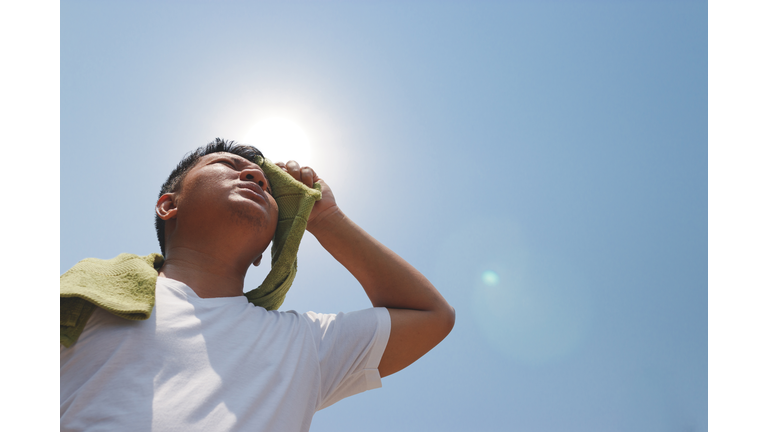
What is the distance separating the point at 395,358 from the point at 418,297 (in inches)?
11.4

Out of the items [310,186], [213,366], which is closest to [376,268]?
[310,186]

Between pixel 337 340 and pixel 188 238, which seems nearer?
pixel 337 340

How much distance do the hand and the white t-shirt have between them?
0.49 meters

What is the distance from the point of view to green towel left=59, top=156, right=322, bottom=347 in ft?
4.67

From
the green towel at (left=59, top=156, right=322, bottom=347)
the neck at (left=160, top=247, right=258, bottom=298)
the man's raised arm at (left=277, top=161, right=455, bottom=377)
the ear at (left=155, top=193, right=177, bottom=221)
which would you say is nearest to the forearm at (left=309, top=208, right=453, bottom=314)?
the man's raised arm at (left=277, top=161, right=455, bottom=377)

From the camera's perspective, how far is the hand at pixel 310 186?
217 centimetres

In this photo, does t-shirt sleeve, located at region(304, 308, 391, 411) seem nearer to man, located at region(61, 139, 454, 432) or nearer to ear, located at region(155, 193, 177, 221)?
man, located at region(61, 139, 454, 432)

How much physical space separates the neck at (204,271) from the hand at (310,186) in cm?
41

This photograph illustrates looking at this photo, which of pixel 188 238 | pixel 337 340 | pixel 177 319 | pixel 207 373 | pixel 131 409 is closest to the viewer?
pixel 131 409

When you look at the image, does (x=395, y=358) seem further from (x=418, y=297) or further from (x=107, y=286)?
(x=107, y=286)

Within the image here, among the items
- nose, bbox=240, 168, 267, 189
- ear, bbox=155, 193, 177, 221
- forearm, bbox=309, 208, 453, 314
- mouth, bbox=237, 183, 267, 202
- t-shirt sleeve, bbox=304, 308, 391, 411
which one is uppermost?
nose, bbox=240, 168, 267, 189

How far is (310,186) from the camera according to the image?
7.36 ft

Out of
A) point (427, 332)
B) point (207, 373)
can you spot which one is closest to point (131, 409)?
point (207, 373)

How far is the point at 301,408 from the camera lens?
160cm
